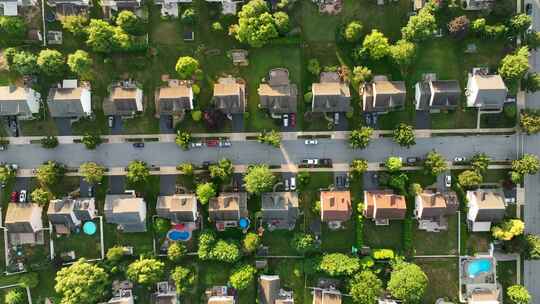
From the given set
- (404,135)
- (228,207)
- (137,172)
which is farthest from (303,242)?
(137,172)

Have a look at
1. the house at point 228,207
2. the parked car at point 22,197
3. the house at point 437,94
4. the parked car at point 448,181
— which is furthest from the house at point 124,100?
the parked car at point 448,181

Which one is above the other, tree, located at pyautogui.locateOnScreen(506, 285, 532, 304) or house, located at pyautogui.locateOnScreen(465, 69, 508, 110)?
house, located at pyautogui.locateOnScreen(465, 69, 508, 110)

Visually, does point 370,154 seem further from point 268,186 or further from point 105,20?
point 105,20

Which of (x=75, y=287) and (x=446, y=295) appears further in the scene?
(x=446, y=295)

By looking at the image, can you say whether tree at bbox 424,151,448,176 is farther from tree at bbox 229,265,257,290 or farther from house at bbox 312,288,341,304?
tree at bbox 229,265,257,290

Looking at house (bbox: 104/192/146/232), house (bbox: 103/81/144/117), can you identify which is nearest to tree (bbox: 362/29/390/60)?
house (bbox: 103/81/144/117)

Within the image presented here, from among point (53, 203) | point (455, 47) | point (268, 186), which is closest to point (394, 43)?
point (455, 47)

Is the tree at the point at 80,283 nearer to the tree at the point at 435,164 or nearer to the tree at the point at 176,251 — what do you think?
the tree at the point at 176,251
